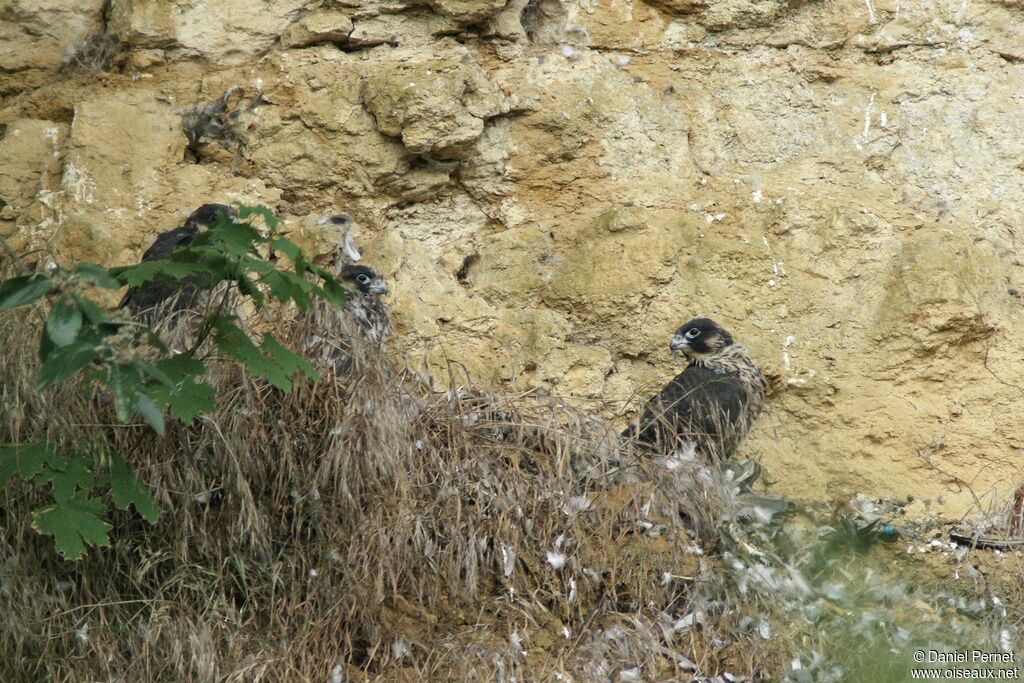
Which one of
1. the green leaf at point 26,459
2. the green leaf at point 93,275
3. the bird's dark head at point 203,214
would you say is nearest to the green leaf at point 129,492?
the green leaf at point 26,459

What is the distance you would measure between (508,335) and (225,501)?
2027 mm

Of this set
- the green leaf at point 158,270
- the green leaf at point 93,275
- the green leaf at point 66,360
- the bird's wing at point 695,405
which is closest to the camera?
the green leaf at point 66,360

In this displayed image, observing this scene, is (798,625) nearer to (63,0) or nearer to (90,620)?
(90,620)

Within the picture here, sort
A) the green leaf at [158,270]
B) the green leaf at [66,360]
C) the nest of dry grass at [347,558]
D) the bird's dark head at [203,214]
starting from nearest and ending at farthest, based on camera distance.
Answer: the green leaf at [66,360]
the green leaf at [158,270]
the nest of dry grass at [347,558]
the bird's dark head at [203,214]

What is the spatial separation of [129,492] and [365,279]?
1.99 m

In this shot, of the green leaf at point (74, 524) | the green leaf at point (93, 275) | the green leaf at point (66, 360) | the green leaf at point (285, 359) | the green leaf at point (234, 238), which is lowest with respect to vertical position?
the green leaf at point (74, 524)

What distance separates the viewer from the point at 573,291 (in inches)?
276

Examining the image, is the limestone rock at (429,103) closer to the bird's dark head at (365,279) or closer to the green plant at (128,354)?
the bird's dark head at (365,279)

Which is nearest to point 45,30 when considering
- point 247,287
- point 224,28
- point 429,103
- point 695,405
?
point 224,28

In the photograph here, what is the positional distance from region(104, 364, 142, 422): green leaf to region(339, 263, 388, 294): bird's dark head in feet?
9.53

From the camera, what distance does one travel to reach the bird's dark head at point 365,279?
6633 mm

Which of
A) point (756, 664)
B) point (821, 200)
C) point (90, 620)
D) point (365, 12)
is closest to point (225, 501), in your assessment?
point (90, 620)

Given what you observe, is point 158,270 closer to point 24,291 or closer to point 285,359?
point 285,359

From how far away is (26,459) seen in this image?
197 inches
